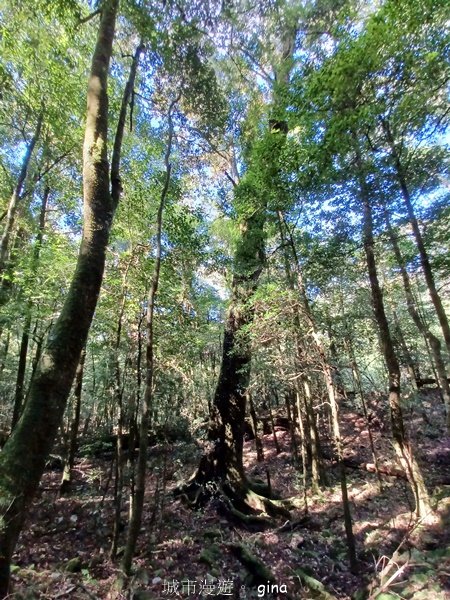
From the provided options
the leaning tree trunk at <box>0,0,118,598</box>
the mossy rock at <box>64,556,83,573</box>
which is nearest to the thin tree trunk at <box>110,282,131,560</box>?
the mossy rock at <box>64,556,83,573</box>

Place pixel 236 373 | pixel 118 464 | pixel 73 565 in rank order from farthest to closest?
pixel 236 373 < pixel 118 464 < pixel 73 565

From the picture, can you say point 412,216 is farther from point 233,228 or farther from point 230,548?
point 230,548

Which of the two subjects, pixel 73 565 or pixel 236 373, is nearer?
pixel 73 565

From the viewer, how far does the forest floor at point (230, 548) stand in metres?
4.59

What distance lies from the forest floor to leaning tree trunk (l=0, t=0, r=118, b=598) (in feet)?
4.29

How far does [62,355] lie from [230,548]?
5.20 m

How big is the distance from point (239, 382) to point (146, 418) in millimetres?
4072

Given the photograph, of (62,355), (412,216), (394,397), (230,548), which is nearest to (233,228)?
(412,216)

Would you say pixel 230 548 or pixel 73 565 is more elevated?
pixel 73 565

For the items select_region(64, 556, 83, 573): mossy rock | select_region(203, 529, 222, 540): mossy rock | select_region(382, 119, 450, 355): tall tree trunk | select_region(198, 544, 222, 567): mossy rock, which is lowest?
select_region(198, 544, 222, 567): mossy rock

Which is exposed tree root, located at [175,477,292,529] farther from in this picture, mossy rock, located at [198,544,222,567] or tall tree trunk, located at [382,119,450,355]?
tall tree trunk, located at [382,119,450,355]

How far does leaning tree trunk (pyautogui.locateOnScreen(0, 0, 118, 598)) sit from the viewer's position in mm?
2928

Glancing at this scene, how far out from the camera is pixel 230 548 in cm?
607

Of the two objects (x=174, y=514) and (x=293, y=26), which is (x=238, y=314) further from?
(x=293, y=26)
